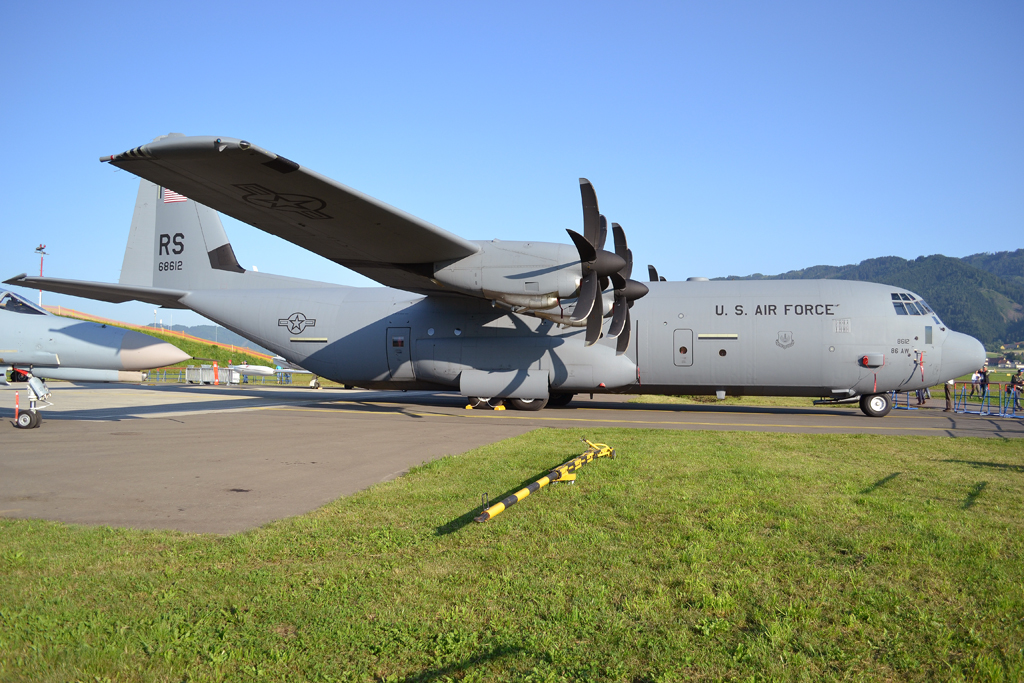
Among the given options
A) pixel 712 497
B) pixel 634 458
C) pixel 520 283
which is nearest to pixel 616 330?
pixel 520 283

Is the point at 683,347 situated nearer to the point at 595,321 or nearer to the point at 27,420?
the point at 595,321

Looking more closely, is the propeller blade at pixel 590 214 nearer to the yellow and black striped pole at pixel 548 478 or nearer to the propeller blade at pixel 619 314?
the propeller blade at pixel 619 314

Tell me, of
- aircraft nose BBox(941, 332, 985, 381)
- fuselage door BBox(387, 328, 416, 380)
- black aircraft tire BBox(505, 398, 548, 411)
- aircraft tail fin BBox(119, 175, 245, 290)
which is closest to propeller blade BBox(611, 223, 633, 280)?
black aircraft tire BBox(505, 398, 548, 411)

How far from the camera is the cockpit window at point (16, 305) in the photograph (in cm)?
1459

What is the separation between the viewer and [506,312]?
17234 millimetres

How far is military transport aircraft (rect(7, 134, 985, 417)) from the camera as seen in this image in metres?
13.5

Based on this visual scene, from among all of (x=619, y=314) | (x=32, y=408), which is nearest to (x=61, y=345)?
(x=32, y=408)

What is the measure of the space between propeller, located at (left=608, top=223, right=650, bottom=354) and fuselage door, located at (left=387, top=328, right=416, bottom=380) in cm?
616

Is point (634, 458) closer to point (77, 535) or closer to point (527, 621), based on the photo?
point (527, 621)

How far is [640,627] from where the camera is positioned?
3.40 meters

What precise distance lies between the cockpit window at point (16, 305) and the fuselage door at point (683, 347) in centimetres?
1630

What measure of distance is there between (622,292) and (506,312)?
354cm

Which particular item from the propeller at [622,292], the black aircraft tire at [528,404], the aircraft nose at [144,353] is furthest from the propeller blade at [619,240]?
the aircraft nose at [144,353]

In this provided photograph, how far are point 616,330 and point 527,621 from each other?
12.4 meters
